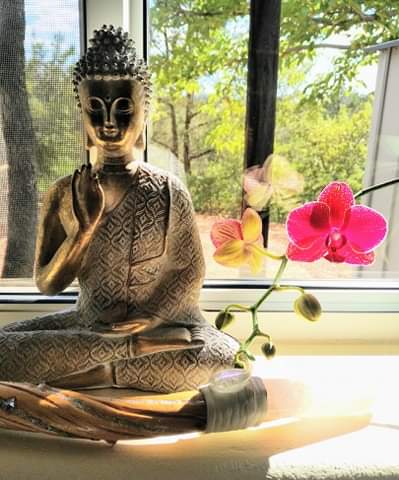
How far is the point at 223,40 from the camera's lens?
87cm

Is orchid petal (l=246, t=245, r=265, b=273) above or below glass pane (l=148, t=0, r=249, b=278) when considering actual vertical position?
below

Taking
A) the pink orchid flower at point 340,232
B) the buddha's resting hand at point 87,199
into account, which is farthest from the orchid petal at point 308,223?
the buddha's resting hand at point 87,199

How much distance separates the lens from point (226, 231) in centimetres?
72

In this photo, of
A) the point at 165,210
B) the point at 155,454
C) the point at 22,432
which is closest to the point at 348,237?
the point at 165,210

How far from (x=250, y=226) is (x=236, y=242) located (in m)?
0.03

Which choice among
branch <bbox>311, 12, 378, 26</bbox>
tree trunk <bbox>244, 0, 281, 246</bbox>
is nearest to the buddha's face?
tree trunk <bbox>244, 0, 281, 246</bbox>

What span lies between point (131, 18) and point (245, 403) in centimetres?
Answer: 59

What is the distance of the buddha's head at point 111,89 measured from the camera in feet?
2.10

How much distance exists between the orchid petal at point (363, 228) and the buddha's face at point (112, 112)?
0.94ft

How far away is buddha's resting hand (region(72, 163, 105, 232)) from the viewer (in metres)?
0.67

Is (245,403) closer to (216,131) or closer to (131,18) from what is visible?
(216,131)

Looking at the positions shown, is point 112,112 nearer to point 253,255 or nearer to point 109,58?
point 109,58

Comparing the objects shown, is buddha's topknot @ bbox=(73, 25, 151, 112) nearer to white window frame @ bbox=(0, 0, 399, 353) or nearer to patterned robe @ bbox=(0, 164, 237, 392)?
patterned robe @ bbox=(0, 164, 237, 392)

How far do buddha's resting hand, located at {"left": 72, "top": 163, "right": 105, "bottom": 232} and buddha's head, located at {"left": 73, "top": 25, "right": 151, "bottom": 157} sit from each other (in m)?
0.04
